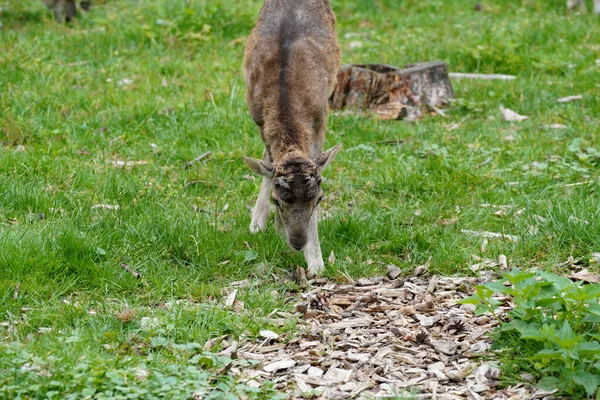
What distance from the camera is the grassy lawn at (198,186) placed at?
5.37m

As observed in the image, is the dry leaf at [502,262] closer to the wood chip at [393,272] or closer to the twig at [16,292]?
the wood chip at [393,272]

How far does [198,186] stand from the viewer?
827cm

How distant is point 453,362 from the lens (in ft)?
16.4

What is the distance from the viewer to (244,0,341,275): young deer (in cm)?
642

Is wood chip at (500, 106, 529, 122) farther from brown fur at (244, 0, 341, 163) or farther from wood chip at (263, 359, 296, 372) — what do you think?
wood chip at (263, 359, 296, 372)

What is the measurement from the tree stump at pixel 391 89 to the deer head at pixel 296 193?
4506 mm

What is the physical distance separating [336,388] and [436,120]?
626 cm

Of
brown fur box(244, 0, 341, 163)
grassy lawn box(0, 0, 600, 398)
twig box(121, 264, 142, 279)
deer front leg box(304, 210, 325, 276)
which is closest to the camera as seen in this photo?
grassy lawn box(0, 0, 600, 398)

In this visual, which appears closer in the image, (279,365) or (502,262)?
(279,365)

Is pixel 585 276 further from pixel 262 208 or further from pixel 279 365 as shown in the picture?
pixel 262 208

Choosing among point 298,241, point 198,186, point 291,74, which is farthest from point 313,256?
point 198,186

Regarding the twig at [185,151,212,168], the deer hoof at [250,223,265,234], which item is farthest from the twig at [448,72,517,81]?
the deer hoof at [250,223,265,234]

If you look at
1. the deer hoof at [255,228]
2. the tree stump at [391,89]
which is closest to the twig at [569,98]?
the tree stump at [391,89]

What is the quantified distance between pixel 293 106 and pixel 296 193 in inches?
40.7
